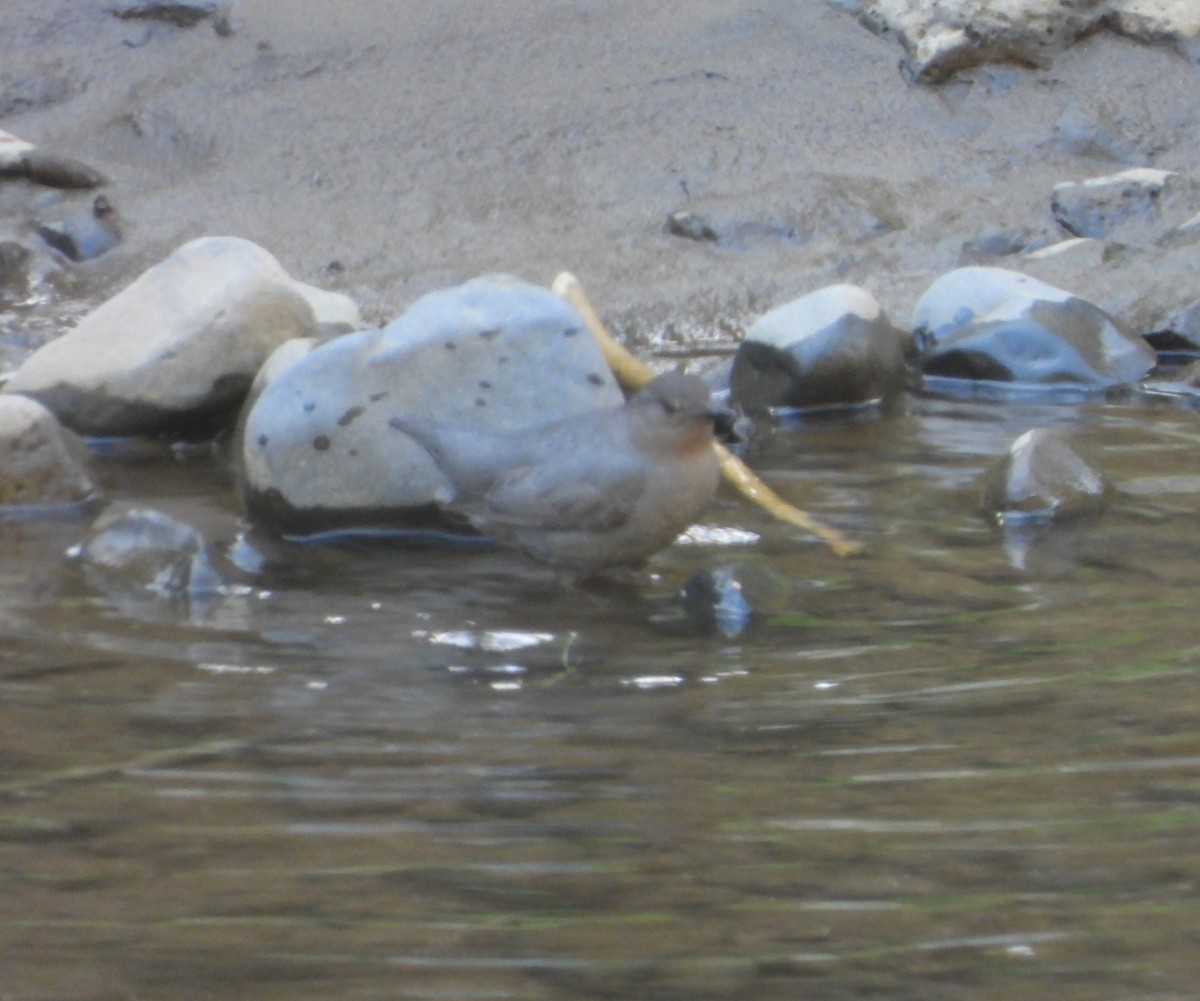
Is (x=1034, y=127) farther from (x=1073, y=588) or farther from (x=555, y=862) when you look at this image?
(x=555, y=862)

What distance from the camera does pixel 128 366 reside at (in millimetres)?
6035

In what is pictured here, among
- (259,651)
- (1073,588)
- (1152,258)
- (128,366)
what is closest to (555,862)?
(259,651)

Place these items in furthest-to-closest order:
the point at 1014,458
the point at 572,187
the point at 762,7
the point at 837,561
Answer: the point at 762,7, the point at 572,187, the point at 1014,458, the point at 837,561

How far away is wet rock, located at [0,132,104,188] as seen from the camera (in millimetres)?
8562

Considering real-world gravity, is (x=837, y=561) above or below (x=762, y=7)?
below

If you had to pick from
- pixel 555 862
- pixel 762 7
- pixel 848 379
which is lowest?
pixel 848 379

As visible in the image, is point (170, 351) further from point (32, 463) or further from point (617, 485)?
point (617, 485)

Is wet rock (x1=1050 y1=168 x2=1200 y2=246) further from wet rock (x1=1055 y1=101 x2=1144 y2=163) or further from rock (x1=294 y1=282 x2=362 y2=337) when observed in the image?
rock (x1=294 y1=282 x2=362 y2=337)

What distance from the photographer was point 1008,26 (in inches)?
363

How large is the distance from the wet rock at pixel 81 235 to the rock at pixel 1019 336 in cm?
392

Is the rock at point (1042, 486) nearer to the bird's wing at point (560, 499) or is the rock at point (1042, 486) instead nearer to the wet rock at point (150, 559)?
the bird's wing at point (560, 499)

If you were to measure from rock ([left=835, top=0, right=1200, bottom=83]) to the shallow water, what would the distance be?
4873mm

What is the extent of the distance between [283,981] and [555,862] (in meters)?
0.49

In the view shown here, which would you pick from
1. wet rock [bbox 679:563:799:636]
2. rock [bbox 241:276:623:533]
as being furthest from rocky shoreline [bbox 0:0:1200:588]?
wet rock [bbox 679:563:799:636]
